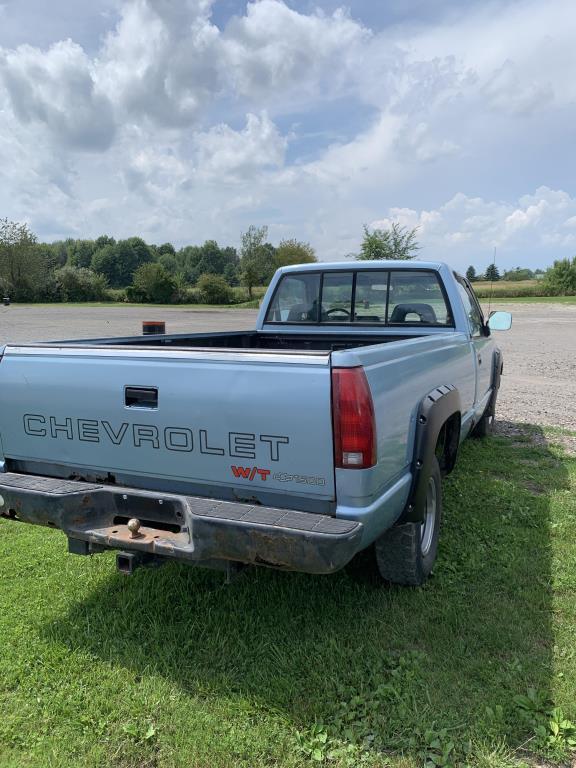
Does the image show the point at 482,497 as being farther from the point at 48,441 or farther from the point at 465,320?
the point at 48,441

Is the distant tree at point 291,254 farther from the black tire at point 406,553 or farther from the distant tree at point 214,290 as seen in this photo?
the black tire at point 406,553

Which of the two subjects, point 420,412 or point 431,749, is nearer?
point 431,749

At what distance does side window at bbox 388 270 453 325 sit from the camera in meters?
4.88

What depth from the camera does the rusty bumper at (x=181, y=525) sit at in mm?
2254

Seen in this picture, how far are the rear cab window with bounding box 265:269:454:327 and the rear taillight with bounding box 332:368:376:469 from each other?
279 cm

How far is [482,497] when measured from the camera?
15.5 feet

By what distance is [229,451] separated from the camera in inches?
98.5

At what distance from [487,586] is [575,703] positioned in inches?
36.5

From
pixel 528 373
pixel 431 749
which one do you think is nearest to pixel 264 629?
pixel 431 749

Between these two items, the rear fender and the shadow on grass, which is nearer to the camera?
the shadow on grass

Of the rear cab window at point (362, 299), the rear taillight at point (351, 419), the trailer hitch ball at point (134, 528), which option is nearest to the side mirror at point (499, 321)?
the rear cab window at point (362, 299)

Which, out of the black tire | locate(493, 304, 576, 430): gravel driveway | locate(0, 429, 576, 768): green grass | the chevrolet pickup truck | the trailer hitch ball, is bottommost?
locate(493, 304, 576, 430): gravel driveway

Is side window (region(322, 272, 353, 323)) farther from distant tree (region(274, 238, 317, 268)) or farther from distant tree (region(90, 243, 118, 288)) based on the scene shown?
distant tree (region(90, 243, 118, 288))

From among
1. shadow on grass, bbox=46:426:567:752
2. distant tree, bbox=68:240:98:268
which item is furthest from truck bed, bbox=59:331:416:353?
distant tree, bbox=68:240:98:268
